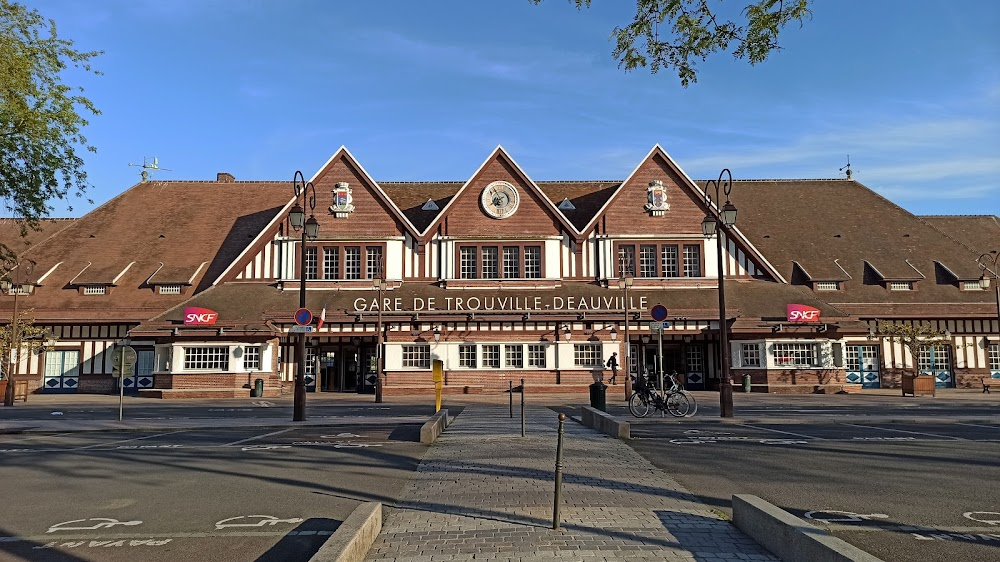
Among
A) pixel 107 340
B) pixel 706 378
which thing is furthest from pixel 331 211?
pixel 706 378

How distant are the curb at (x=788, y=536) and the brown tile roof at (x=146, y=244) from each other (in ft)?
116

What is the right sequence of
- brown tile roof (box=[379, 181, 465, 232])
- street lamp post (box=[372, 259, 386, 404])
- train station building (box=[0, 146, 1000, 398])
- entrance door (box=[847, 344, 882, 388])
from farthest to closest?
brown tile roof (box=[379, 181, 465, 232]) < entrance door (box=[847, 344, 882, 388]) < train station building (box=[0, 146, 1000, 398]) < street lamp post (box=[372, 259, 386, 404])

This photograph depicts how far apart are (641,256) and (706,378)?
296 inches

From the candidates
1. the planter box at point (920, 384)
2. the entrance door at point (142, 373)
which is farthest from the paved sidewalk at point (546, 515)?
the entrance door at point (142, 373)

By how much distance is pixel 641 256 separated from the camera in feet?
121

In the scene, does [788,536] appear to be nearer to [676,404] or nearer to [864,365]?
[676,404]

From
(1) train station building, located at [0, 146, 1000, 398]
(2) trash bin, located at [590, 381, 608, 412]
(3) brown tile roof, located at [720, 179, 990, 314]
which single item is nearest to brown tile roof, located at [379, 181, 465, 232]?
(1) train station building, located at [0, 146, 1000, 398]

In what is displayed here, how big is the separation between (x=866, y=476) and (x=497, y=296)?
26256 millimetres

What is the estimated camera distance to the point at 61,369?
3569cm

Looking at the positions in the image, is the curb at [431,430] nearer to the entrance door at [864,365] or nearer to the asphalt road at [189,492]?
the asphalt road at [189,492]

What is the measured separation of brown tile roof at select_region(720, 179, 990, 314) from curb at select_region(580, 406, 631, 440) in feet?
79.6

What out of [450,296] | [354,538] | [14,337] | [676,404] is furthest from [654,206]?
[354,538]

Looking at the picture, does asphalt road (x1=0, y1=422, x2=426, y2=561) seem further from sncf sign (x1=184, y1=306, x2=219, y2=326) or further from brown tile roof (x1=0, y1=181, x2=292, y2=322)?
brown tile roof (x1=0, y1=181, x2=292, y2=322)

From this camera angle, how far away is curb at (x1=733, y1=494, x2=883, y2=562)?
4.71 m
